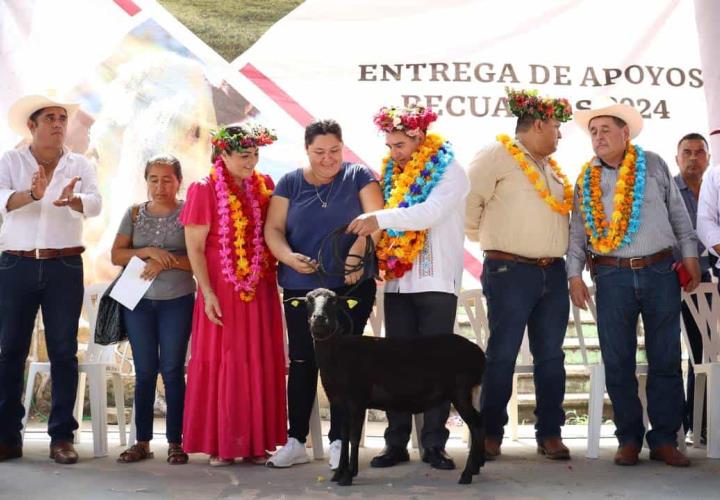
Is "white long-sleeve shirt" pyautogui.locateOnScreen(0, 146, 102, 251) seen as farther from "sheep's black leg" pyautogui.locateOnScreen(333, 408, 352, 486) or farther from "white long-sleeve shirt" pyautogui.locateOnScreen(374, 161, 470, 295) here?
"sheep's black leg" pyautogui.locateOnScreen(333, 408, 352, 486)

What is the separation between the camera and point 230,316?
516 cm

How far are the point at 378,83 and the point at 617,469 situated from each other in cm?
278

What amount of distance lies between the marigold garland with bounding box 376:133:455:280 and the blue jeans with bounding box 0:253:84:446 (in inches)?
62.8

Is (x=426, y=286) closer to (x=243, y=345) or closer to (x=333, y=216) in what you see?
(x=333, y=216)

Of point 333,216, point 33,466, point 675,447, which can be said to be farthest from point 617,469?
point 33,466

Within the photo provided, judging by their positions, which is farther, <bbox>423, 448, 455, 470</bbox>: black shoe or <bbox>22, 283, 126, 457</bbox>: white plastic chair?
<bbox>22, 283, 126, 457</bbox>: white plastic chair

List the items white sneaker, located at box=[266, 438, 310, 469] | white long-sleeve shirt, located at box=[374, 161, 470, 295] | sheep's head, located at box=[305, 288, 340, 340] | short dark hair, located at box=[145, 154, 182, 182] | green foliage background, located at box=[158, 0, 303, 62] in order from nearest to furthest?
sheep's head, located at box=[305, 288, 340, 340] < white long-sleeve shirt, located at box=[374, 161, 470, 295] < white sneaker, located at box=[266, 438, 310, 469] < short dark hair, located at box=[145, 154, 182, 182] < green foliage background, located at box=[158, 0, 303, 62]

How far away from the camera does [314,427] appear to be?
5.48m

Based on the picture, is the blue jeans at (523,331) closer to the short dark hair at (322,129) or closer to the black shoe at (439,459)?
the black shoe at (439,459)

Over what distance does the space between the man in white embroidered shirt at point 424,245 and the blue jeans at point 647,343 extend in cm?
78

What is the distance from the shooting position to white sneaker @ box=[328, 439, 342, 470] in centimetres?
485

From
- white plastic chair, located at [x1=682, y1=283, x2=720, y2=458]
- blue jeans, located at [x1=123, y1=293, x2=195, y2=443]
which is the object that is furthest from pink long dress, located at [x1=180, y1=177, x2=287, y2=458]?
white plastic chair, located at [x1=682, y1=283, x2=720, y2=458]

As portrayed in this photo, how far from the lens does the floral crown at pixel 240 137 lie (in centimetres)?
511

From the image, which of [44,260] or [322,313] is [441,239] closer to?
[322,313]
